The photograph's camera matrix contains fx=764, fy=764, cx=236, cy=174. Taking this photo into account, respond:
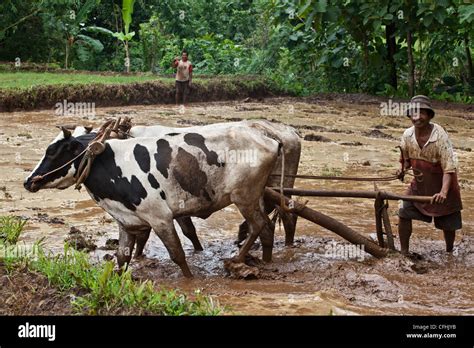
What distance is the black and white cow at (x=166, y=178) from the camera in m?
7.20

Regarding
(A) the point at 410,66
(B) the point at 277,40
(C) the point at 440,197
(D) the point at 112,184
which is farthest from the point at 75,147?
(B) the point at 277,40

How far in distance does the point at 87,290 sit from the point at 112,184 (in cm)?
184

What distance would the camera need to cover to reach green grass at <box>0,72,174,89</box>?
70.8 ft

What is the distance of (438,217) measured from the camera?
7.88m

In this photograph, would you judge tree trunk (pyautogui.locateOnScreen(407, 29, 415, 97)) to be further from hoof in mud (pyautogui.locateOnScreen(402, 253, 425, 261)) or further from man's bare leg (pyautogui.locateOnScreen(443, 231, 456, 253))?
hoof in mud (pyautogui.locateOnScreen(402, 253, 425, 261))

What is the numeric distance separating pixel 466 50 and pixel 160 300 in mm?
21045

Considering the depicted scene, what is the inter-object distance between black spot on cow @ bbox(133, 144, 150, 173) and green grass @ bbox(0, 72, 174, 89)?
47.9 ft

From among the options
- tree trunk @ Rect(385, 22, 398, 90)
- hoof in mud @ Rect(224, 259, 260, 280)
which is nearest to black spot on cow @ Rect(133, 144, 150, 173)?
hoof in mud @ Rect(224, 259, 260, 280)

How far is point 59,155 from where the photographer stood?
285 inches

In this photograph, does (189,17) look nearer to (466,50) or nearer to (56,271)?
(466,50)

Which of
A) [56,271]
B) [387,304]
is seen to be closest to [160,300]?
[56,271]

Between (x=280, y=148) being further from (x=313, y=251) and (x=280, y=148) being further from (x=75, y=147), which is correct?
(x=75, y=147)

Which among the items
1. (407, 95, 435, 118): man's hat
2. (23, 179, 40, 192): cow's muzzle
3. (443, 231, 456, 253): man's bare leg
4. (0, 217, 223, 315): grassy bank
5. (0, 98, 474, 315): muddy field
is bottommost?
(0, 98, 474, 315): muddy field
